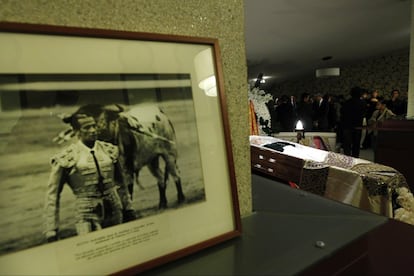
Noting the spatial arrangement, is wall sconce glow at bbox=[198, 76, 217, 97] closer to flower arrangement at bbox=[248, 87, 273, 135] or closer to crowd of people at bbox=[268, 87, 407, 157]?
flower arrangement at bbox=[248, 87, 273, 135]

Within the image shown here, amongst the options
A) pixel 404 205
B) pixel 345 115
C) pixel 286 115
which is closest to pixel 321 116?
pixel 286 115

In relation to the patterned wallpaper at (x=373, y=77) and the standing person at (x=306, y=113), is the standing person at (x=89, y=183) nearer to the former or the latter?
the standing person at (x=306, y=113)

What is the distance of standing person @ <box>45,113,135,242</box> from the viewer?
0.89 ft

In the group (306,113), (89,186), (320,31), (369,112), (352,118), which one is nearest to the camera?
(89,186)

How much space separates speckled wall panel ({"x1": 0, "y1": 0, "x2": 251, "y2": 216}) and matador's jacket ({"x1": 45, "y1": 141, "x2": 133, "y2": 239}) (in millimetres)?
147

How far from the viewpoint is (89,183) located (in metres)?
0.29

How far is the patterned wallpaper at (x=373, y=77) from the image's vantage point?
613 centimetres

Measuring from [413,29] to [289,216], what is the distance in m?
3.25

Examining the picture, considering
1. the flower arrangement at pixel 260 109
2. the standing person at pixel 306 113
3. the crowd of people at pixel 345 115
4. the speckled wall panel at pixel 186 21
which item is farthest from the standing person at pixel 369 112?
the speckled wall panel at pixel 186 21

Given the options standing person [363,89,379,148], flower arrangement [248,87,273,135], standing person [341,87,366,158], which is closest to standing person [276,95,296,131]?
standing person [341,87,366,158]

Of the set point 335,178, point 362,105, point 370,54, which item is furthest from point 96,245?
point 370,54

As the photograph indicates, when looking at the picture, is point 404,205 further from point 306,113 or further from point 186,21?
point 306,113

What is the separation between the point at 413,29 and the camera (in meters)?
2.70

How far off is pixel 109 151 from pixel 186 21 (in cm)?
22
